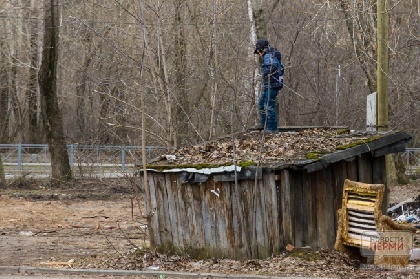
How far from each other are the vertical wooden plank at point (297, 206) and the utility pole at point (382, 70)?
456 centimetres

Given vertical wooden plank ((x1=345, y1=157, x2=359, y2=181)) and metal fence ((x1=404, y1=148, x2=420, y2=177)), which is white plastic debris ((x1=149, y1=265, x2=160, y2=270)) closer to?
vertical wooden plank ((x1=345, y1=157, x2=359, y2=181))

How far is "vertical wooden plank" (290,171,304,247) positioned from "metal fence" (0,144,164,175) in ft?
49.8

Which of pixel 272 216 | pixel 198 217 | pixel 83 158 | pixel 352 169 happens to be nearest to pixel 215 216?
pixel 198 217

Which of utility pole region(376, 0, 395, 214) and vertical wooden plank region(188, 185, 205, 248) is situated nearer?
vertical wooden plank region(188, 185, 205, 248)

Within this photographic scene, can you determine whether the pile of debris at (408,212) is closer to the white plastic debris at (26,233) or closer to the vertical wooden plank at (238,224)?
the vertical wooden plank at (238,224)

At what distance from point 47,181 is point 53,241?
12340 millimetres

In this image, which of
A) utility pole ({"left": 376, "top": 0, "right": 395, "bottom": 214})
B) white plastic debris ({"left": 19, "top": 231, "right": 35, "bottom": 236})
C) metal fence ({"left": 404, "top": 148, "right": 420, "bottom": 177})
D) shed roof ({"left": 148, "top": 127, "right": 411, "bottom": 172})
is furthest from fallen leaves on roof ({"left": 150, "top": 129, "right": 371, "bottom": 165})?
metal fence ({"left": 404, "top": 148, "right": 420, "bottom": 177})

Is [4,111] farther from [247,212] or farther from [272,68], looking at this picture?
[247,212]

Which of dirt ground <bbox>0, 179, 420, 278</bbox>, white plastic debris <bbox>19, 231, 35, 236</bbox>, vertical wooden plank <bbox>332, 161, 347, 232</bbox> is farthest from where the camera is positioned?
white plastic debris <bbox>19, 231, 35, 236</bbox>

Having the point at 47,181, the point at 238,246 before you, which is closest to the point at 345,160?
the point at 238,246

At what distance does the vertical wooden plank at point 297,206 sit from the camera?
1274 centimetres

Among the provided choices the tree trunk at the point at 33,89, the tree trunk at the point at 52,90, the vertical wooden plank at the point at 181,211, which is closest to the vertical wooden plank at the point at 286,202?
the vertical wooden plank at the point at 181,211

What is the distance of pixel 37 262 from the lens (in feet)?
45.9

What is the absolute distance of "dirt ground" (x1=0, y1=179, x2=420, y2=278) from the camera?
40.7 feet
